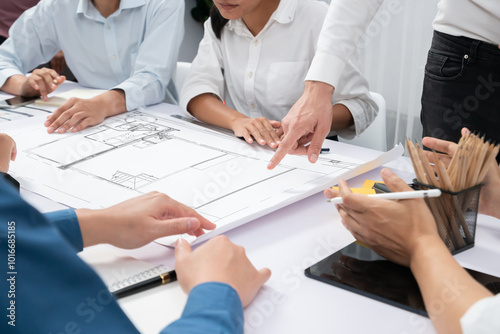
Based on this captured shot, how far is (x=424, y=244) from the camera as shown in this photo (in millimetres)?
669

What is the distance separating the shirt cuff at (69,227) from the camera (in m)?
0.75

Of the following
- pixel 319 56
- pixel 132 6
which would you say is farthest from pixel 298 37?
pixel 132 6

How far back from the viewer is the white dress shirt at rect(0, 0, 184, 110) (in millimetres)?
1743

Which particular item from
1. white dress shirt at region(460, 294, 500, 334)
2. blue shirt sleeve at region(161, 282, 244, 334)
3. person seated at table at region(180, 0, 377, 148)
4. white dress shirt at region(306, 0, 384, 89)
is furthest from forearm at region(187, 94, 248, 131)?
white dress shirt at region(460, 294, 500, 334)

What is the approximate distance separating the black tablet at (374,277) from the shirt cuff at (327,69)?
1.60 ft

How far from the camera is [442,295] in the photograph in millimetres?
599

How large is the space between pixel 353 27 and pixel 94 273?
91cm

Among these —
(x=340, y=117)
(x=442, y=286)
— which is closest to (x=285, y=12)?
(x=340, y=117)

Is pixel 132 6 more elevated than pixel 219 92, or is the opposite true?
pixel 132 6

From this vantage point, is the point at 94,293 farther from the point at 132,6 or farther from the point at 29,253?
the point at 132,6

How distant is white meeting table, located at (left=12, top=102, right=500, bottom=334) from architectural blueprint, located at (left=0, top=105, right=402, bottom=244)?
0.09 feet

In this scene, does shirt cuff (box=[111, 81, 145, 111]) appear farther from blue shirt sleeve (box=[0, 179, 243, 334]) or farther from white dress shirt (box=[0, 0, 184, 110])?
blue shirt sleeve (box=[0, 179, 243, 334])

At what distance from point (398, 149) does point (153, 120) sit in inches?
25.7

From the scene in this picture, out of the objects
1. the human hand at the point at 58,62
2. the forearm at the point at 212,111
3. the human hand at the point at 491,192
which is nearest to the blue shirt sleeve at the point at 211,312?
the human hand at the point at 491,192
